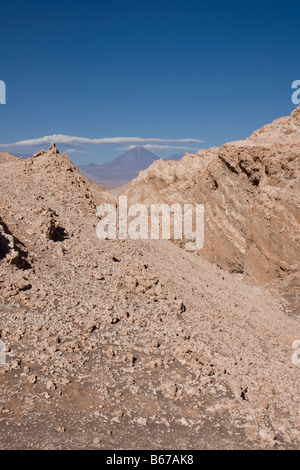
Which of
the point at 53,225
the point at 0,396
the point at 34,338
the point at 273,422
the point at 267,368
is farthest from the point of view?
the point at 53,225

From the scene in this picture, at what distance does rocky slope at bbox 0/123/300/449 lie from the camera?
4219mm

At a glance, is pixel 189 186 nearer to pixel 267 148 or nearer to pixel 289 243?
pixel 267 148

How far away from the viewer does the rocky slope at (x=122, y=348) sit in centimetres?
422

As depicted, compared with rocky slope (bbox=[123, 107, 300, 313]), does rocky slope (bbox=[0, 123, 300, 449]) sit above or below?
below

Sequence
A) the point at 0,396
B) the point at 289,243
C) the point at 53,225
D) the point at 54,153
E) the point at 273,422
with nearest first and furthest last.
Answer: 1. the point at 0,396
2. the point at 273,422
3. the point at 53,225
4. the point at 289,243
5. the point at 54,153

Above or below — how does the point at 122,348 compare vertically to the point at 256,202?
below

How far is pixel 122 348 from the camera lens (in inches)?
213

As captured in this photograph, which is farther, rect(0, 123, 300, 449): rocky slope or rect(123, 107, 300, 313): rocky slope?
rect(123, 107, 300, 313): rocky slope

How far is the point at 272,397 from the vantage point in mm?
5273

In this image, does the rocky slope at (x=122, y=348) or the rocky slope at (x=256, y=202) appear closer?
the rocky slope at (x=122, y=348)

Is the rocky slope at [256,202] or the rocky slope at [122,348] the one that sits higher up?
the rocky slope at [256,202]

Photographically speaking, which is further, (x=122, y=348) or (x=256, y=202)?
(x=256, y=202)

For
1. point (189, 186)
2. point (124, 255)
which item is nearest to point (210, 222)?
point (189, 186)
